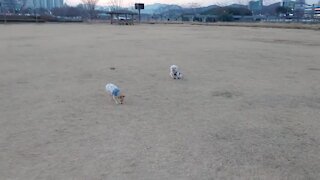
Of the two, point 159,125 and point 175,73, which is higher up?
point 175,73

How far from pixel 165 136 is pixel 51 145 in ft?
4.65

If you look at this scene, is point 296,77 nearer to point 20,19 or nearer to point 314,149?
point 314,149

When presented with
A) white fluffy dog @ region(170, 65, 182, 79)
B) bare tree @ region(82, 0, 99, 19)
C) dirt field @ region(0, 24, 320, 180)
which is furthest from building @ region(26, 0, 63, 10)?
dirt field @ region(0, 24, 320, 180)

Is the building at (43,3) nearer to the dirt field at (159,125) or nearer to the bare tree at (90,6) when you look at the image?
the bare tree at (90,6)

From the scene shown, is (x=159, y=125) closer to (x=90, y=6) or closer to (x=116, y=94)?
(x=116, y=94)

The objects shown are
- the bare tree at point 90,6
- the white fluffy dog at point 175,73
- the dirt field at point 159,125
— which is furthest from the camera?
the bare tree at point 90,6

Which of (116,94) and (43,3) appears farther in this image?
(43,3)

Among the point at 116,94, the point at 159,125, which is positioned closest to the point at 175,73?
the point at 116,94

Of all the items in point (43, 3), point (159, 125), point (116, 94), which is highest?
point (43, 3)

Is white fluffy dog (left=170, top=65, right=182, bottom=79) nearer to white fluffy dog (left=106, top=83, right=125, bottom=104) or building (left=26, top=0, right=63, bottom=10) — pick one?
white fluffy dog (left=106, top=83, right=125, bottom=104)

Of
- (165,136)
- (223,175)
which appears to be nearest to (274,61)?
(165,136)

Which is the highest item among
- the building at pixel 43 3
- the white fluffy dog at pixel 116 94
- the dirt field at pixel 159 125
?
the building at pixel 43 3

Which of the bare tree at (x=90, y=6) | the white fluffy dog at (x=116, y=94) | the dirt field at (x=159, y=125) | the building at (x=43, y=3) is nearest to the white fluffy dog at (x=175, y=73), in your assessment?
the dirt field at (x=159, y=125)

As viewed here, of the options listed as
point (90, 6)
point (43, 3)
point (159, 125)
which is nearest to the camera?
point (159, 125)
